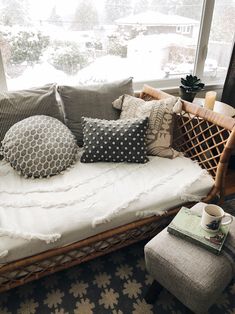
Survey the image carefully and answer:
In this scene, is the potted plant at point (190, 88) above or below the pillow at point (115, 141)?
above

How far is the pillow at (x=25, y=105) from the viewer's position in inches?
59.6

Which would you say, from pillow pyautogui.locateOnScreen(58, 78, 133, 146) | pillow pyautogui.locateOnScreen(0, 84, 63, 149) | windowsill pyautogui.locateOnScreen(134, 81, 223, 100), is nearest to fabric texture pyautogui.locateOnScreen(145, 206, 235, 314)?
pillow pyautogui.locateOnScreen(58, 78, 133, 146)

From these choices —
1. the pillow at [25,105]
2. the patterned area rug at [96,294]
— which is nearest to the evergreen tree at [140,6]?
the pillow at [25,105]

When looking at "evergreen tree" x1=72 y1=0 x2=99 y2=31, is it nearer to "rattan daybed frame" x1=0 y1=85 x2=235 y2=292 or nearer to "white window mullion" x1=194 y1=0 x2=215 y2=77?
"rattan daybed frame" x1=0 y1=85 x2=235 y2=292

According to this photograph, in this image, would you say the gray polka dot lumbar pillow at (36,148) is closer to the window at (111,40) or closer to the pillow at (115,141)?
the pillow at (115,141)

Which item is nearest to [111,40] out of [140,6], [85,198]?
[140,6]

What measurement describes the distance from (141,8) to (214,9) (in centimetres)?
68

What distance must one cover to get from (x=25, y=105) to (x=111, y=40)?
85 cm

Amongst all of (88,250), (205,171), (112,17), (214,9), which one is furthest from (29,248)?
(214,9)

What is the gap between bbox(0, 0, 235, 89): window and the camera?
5.51ft

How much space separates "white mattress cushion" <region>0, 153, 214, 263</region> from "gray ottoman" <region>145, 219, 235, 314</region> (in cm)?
24

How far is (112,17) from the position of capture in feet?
6.10

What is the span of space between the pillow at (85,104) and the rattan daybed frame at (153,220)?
1.11 feet

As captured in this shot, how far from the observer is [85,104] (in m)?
1.68
